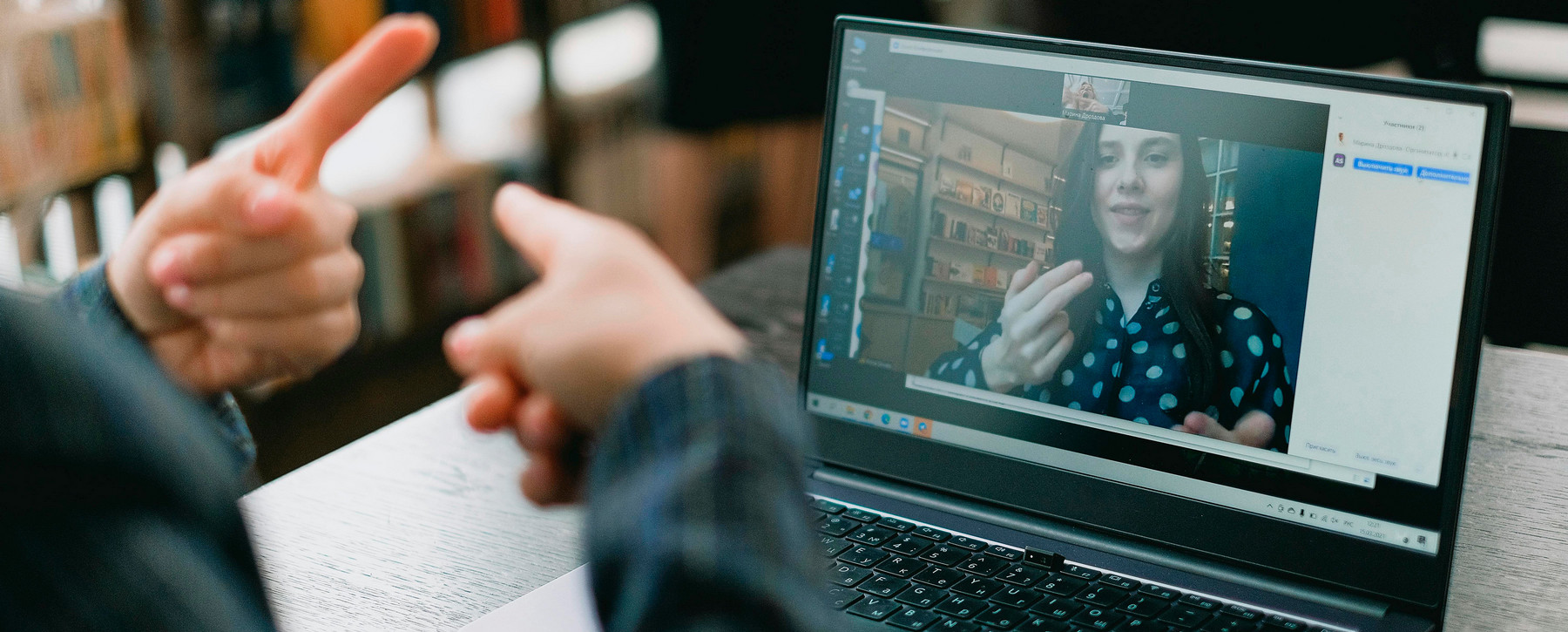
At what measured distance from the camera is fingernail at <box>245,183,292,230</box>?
1.74 feet

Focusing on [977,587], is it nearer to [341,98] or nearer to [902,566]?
[902,566]

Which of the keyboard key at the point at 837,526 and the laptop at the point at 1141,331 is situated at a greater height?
the laptop at the point at 1141,331

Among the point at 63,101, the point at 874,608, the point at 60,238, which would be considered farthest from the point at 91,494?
the point at 60,238

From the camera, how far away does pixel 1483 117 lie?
70cm

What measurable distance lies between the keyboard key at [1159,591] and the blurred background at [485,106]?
1.72m

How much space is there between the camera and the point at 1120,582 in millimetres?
777

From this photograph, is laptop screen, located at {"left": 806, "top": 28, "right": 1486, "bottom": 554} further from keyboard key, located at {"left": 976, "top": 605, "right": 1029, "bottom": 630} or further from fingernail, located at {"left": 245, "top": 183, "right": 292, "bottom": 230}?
fingernail, located at {"left": 245, "top": 183, "right": 292, "bottom": 230}

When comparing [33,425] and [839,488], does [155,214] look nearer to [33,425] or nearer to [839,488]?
[33,425]

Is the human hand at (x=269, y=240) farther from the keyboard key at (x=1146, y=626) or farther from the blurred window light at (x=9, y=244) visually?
the blurred window light at (x=9, y=244)

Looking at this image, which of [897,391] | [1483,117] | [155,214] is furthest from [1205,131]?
[155,214]

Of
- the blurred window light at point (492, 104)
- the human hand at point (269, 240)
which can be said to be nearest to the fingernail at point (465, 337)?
the human hand at point (269, 240)

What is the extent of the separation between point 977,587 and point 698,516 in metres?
0.39

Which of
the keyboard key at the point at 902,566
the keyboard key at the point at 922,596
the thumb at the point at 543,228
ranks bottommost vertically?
the keyboard key at the point at 922,596

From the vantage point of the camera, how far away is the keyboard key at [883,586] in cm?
77
